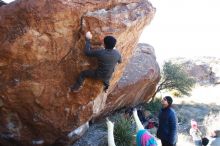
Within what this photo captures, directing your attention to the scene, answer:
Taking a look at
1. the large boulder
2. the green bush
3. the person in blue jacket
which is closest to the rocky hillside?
the large boulder

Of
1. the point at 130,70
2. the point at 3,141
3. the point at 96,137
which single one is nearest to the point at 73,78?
the point at 3,141

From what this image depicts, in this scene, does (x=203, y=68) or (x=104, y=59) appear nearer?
(x=104, y=59)

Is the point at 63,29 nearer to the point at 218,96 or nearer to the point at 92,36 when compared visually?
the point at 92,36

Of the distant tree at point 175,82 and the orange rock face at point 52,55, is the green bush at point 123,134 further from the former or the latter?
the distant tree at point 175,82

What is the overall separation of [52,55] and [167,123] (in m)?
3.48

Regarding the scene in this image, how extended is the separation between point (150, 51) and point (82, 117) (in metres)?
9.58

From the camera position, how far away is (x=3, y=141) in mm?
11875

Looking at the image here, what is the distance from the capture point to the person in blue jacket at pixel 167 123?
9156 mm

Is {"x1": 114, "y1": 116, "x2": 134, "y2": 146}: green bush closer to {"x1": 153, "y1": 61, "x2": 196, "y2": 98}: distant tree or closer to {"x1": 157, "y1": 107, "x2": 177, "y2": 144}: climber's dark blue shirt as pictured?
{"x1": 157, "y1": 107, "x2": 177, "y2": 144}: climber's dark blue shirt

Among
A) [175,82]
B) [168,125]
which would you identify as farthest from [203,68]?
[168,125]

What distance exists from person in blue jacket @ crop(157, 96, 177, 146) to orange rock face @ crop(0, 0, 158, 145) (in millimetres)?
2029

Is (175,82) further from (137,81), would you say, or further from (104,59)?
(104,59)

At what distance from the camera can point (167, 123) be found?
30.4 ft

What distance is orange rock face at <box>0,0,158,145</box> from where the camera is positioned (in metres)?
9.83
